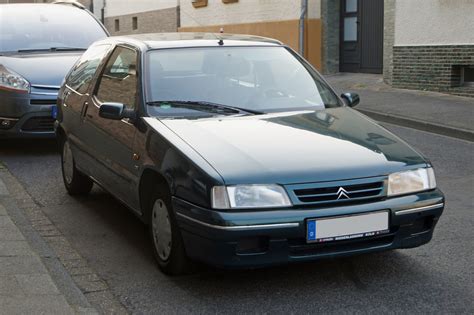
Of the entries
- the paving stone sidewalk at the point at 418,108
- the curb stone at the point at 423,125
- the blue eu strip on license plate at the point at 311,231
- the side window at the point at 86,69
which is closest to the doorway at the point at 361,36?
the paving stone sidewalk at the point at 418,108

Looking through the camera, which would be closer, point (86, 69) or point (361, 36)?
point (86, 69)

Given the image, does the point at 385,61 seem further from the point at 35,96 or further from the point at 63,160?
the point at 63,160

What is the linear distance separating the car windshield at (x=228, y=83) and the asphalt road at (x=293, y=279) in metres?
1.11

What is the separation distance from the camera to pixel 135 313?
4273 millimetres

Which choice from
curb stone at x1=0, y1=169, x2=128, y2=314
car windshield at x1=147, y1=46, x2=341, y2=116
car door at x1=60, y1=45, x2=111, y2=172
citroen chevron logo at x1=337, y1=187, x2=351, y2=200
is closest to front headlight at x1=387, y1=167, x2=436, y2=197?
citroen chevron logo at x1=337, y1=187, x2=351, y2=200

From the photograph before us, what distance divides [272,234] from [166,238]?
84 centimetres

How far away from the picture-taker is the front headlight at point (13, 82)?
8.98 meters

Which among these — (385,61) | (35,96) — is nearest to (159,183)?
(35,96)

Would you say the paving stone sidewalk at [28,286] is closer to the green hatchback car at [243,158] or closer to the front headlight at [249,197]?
the green hatchback car at [243,158]

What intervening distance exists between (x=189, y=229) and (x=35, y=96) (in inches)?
202

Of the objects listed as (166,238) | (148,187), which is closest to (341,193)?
(166,238)

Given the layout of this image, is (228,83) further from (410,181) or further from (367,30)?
(367,30)

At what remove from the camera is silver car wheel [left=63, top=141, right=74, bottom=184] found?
698 cm

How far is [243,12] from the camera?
21.7m
